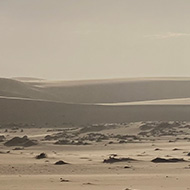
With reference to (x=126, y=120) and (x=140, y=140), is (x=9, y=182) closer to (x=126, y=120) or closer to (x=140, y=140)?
(x=140, y=140)

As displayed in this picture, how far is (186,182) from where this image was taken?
46.2ft

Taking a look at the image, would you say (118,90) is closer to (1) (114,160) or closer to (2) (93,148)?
(2) (93,148)

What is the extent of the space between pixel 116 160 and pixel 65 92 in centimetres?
7889

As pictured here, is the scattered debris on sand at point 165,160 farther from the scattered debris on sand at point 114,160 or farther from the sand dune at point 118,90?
the sand dune at point 118,90

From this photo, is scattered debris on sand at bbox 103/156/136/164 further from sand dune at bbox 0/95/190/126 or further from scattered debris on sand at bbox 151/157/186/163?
sand dune at bbox 0/95/190/126

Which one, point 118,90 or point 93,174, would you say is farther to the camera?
point 118,90

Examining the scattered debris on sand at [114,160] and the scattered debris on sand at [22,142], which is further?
the scattered debris on sand at [22,142]

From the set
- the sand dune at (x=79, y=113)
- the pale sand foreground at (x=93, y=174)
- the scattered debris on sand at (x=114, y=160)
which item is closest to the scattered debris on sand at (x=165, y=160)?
the pale sand foreground at (x=93, y=174)

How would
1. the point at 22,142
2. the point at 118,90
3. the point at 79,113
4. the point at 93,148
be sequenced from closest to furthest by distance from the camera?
the point at 93,148 → the point at 22,142 → the point at 79,113 → the point at 118,90

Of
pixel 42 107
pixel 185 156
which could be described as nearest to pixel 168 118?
pixel 42 107

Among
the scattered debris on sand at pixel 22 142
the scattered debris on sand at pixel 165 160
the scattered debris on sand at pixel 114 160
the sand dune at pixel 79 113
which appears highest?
the sand dune at pixel 79 113

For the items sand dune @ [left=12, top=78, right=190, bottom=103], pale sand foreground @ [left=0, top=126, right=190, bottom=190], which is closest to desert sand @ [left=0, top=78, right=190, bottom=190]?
pale sand foreground @ [left=0, top=126, right=190, bottom=190]

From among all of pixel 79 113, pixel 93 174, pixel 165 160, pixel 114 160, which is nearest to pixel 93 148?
pixel 114 160

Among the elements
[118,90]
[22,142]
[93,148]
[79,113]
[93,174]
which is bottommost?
[93,148]
